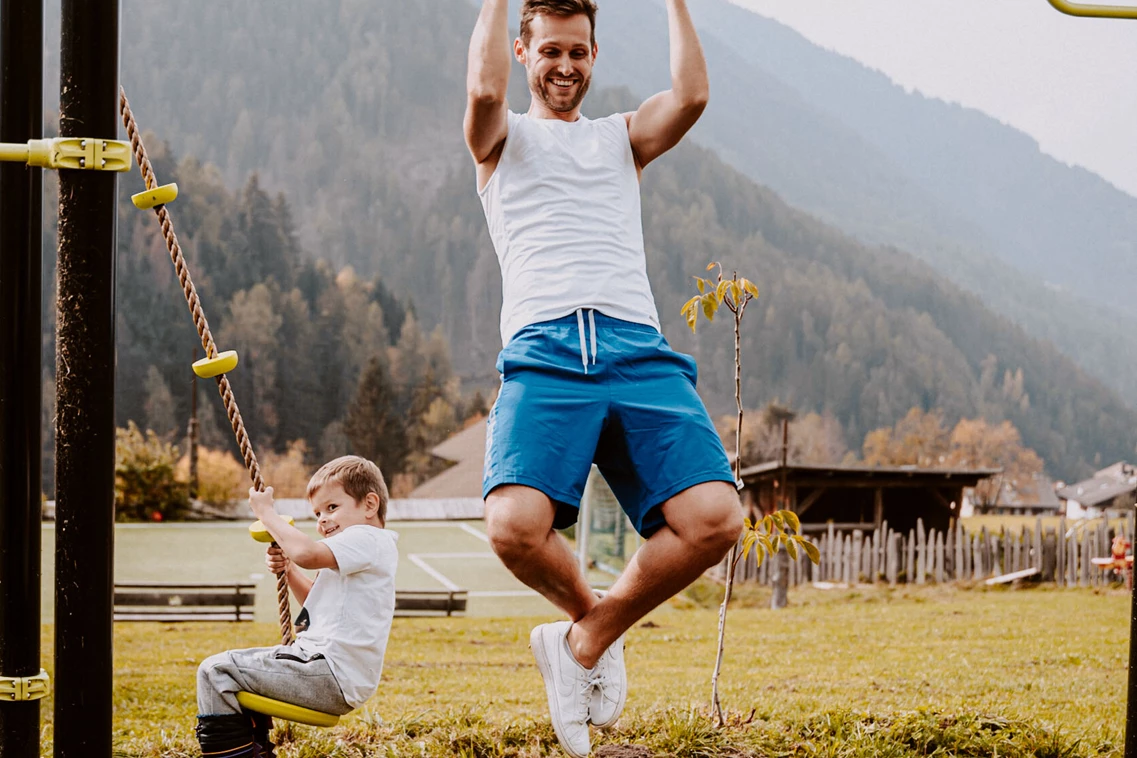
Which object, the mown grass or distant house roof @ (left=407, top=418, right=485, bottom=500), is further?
distant house roof @ (left=407, top=418, right=485, bottom=500)

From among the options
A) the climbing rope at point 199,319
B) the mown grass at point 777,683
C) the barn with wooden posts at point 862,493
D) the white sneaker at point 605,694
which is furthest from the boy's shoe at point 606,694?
the barn with wooden posts at point 862,493

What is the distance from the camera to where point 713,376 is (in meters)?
63.8

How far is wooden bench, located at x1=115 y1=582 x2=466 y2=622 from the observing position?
18.7 meters

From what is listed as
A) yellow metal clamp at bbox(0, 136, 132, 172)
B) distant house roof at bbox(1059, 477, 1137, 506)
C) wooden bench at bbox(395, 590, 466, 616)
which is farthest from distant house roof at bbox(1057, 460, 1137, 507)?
yellow metal clamp at bbox(0, 136, 132, 172)

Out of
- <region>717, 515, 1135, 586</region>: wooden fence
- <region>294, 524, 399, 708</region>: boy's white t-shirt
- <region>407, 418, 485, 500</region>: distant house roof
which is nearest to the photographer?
<region>294, 524, 399, 708</region>: boy's white t-shirt

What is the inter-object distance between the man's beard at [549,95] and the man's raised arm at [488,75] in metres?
0.17

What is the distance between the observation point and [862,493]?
80.7ft

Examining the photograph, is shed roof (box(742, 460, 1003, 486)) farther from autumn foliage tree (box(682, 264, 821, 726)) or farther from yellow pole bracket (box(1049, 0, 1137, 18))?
yellow pole bracket (box(1049, 0, 1137, 18))

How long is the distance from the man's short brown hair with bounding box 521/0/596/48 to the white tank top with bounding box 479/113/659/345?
224 millimetres

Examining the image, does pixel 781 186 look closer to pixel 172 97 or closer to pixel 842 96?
pixel 842 96

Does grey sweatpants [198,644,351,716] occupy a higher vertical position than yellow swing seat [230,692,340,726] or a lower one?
higher

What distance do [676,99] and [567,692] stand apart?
4.78ft

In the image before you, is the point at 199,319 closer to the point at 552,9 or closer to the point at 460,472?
the point at 552,9

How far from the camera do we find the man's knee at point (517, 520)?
246 cm
